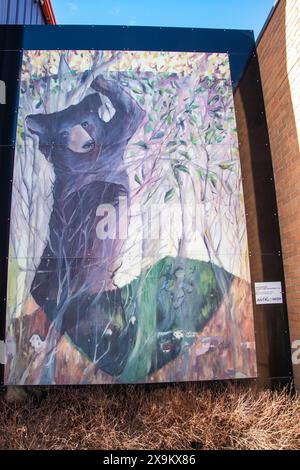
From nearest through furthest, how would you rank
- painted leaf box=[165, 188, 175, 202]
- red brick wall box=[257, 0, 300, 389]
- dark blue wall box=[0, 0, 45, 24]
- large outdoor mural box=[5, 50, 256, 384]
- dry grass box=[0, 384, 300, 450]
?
dry grass box=[0, 384, 300, 450]
large outdoor mural box=[5, 50, 256, 384]
red brick wall box=[257, 0, 300, 389]
painted leaf box=[165, 188, 175, 202]
dark blue wall box=[0, 0, 45, 24]

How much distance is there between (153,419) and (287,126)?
3.63m

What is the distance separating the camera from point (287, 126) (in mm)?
4312

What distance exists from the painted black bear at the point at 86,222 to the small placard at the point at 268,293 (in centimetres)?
149

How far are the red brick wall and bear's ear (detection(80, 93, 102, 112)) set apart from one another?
226cm

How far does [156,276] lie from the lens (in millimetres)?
4121

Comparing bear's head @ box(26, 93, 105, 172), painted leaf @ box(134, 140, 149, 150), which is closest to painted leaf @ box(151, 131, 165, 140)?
painted leaf @ box(134, 140, 149, 150)

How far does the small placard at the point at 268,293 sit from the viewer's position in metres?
4.16

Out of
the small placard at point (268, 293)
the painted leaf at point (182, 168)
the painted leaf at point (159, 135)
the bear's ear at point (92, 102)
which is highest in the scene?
the bear's ear at point (92, 102)

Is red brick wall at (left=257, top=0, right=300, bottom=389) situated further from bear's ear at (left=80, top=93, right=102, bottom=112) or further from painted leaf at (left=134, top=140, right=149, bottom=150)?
bear's ear at (left=80, top=93, right=102, bottom=112)

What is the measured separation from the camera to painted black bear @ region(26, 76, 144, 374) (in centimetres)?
400

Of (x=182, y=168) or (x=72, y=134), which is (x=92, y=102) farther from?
(x=182, y=168)

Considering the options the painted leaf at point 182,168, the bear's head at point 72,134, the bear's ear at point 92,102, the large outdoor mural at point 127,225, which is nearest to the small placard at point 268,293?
the large outdoor mural at point 127,225

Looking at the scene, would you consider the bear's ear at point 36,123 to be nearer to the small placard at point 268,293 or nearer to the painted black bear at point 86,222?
the painted black bear at point 86,222

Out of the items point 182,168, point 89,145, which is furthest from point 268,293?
point 89,145
